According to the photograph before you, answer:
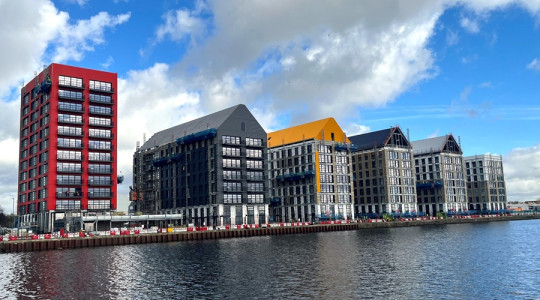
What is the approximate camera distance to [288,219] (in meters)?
197

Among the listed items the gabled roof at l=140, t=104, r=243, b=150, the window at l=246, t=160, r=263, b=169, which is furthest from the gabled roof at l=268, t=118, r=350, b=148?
the gabled roof at l=140, t=104, r=243, b=150

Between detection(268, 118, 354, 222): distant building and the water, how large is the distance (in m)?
102

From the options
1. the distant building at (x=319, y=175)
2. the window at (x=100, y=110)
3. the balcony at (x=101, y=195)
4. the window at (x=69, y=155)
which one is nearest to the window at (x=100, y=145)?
the window at (x=69, y=155)

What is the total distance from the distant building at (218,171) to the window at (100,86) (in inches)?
1263

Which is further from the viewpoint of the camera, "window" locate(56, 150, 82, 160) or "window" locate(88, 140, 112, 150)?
"window" locate(88, 140, 112, 150)

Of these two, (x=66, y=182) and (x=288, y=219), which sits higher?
(x=66, y=182)

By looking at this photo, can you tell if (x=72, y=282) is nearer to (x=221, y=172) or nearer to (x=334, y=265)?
(x=334, y=265)

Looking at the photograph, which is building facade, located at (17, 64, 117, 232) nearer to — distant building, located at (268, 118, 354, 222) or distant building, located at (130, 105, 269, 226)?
distant building, located at (130, 105, 269, 226)

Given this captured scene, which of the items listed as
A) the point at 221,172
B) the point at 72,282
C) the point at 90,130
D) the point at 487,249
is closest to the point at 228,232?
the point at 221,172

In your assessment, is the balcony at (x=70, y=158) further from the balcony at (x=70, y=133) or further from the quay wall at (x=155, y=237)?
the quay wall at (x=155, y=237)

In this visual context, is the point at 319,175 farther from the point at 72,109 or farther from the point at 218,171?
the point at 72,109

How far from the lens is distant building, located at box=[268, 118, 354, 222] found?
18812cm

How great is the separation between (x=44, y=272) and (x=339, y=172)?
470 ft

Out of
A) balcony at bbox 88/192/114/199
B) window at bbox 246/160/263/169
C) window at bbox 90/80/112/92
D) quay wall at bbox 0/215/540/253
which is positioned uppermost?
window at bbox 90/80/112/92
